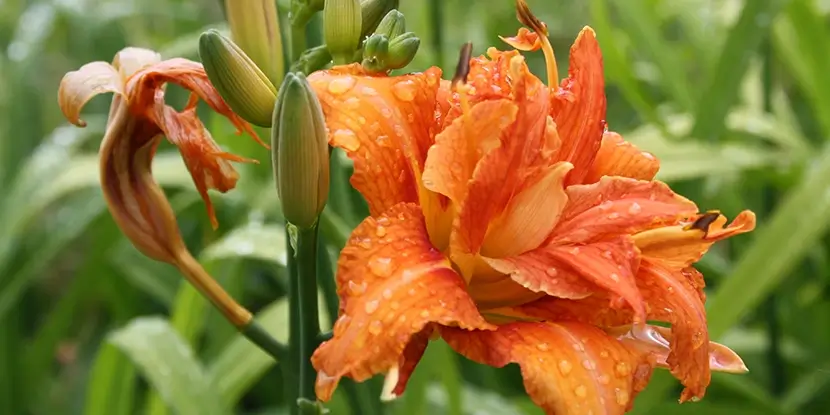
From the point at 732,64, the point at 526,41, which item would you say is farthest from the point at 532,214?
the point at 732,64

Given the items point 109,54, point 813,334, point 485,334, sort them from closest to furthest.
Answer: point 485,334 → point 813,334 → point 109,54

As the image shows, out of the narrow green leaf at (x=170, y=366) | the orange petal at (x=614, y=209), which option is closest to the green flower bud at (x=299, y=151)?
the orange petal at (x=614, y=209)

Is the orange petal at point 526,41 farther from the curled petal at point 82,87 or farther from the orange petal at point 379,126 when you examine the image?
the curled petal at point 82,87

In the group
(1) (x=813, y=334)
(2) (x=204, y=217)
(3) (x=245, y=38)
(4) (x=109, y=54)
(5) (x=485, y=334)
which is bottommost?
(1) (x=813, y=334)

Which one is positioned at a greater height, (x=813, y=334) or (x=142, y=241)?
(x=142, y=241)

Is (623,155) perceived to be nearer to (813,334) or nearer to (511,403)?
(511,403)

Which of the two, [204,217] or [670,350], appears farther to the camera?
[204,217]

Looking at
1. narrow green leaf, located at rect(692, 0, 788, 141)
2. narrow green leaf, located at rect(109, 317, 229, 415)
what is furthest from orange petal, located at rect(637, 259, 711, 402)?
narrow green leaf, located at rect(692, 0, 788, 141)

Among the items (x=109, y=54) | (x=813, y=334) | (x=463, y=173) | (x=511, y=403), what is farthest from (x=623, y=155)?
(x=109, y=54)
